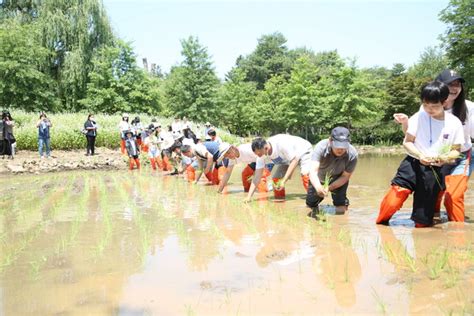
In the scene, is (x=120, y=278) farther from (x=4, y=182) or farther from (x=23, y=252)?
(x=4, y=182)

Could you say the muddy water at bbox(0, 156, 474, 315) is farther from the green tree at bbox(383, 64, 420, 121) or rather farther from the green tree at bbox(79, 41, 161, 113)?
the green tree at bbox(383, 64, 420, 121)

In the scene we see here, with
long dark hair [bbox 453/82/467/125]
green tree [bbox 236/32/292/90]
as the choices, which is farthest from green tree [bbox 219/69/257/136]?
long dark hair [bbox 453/82/467/125]

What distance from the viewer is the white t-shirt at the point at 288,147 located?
652cm

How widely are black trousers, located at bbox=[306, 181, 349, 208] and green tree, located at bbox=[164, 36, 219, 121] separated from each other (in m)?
25.8

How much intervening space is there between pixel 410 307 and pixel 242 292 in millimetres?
981

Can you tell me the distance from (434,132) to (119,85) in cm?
2420

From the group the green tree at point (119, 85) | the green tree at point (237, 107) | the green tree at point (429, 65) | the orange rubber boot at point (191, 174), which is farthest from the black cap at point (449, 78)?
the green tree at point (429, 65)

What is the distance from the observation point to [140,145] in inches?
674

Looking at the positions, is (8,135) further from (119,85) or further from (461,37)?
(461,37)

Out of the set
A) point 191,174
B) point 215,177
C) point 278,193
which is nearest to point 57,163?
point 191,174

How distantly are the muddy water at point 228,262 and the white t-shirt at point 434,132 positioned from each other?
2.59 ft

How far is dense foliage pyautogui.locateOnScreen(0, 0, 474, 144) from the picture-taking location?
23234 mm

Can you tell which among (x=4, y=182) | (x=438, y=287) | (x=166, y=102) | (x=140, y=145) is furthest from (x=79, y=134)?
(x=166, y=102)

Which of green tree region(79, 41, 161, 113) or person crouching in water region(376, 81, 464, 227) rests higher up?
green tree region(79, 41, 161, 113)
